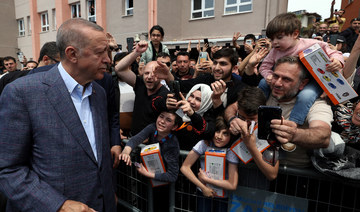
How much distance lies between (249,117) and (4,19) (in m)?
29.5

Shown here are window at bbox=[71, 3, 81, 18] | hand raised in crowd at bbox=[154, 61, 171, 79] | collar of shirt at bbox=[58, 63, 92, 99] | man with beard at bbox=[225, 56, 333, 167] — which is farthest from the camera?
window at bbox=[71, 3, 81, 18]

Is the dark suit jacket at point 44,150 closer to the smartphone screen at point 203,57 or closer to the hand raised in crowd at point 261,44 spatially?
the hand raised in crowd at point 261,44

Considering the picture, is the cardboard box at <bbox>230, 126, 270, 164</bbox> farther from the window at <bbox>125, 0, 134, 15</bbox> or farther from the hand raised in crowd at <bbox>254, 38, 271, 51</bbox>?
the window at <bbox>125, 0, 134, 15</bbox>

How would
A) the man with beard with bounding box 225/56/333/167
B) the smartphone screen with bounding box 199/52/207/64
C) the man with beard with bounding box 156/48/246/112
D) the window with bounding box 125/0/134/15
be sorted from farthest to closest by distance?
the window with bounding box 125/0/134/15 → the smartphone screen with bounding box 199/52/207/64 → the man with beard with bounding box 156/48/246/112 → the man with beard with bounding box 225/56/333/167

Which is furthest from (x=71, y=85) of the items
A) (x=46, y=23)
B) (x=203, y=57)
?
(x=46, y=23)

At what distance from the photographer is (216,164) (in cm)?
194

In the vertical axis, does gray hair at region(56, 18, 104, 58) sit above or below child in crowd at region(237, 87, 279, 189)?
above

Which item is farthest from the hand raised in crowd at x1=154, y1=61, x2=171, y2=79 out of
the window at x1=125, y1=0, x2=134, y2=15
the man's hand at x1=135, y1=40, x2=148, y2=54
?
the window at x1=125, y1=0, x2=134, y2=15

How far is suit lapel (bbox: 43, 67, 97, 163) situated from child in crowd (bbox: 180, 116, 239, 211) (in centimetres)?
98

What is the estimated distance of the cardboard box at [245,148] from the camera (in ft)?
5.92

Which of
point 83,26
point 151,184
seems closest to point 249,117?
point 151,184

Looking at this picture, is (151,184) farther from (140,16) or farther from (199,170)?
(140,16)

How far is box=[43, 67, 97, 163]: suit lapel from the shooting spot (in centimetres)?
136

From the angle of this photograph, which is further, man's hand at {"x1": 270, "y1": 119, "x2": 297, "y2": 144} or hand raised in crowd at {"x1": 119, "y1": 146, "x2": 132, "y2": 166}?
hand raised in crowd at {"x1": 119, "y1": 146, "x2": 132, "y2": 166}
